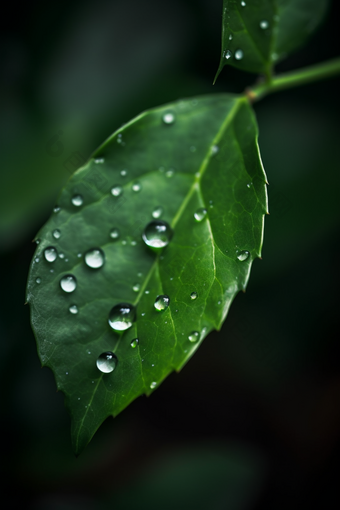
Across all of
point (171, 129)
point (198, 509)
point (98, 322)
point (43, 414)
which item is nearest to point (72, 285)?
point (98, 322)

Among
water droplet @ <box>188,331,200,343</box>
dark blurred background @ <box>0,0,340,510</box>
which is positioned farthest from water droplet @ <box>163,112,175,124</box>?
dark blurred background @ <box>0,0,340,510</box>

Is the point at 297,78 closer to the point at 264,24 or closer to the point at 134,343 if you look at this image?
the point at 264,24

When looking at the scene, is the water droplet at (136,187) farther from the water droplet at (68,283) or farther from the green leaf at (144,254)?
the water droplet at (68,283)

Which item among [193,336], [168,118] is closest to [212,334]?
[193,336]

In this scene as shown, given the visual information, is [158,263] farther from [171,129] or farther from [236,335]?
[236,335]

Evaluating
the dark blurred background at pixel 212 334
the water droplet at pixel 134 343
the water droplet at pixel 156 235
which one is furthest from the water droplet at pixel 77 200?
the dark blurred background at pixel 212 334

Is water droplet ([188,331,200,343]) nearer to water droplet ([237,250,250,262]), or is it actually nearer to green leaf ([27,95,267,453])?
green leaf ([27,95,267,453])
